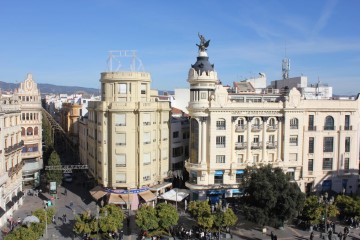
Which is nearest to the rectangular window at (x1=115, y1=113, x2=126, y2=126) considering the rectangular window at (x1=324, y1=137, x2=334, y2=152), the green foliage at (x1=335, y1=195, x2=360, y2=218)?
the green foliage at (x1=335, y1=195, x2=360, y2=218)

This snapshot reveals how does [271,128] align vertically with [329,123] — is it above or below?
below

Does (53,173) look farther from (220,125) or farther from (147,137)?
(220,125)

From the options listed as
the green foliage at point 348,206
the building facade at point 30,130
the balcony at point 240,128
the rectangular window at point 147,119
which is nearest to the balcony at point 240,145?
the balcony at point 240,128

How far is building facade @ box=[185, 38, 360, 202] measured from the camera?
57.0 meters

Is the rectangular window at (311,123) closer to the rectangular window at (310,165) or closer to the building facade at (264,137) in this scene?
the building facade at (264,137)

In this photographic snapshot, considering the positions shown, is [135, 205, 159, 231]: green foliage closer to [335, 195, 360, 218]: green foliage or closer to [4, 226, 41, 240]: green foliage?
[4, 226, 41, 240]: green foliage

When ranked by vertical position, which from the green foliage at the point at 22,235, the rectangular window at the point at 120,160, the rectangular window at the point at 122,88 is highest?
the rectangular window at the point at 122,88

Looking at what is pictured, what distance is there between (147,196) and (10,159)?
68.0ft

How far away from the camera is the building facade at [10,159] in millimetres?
50219

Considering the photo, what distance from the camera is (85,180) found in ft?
243

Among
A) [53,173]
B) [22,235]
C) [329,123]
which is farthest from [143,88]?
[329,123]

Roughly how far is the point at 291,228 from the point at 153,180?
20.9 meters

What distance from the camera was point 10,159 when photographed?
183 ft

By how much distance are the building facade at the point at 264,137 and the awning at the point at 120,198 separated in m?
9.17
